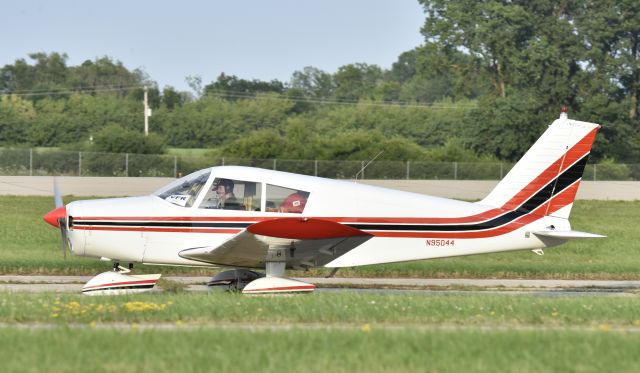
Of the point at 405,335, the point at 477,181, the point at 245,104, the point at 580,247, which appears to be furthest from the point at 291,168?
the point at 245,104

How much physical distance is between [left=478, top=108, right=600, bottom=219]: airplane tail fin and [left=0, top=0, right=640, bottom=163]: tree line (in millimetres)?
35170

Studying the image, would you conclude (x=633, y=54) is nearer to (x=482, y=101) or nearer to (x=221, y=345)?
(x=482, y=101)

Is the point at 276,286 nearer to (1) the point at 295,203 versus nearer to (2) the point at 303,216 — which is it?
(2) the point at 303,216

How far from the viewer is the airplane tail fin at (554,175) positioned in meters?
15.4

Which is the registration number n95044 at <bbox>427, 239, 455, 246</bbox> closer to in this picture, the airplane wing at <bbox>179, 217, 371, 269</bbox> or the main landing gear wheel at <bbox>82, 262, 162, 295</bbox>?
the airplane wing at <bbox>179, 217, 371, 269</bbox>

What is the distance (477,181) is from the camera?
1896 inches

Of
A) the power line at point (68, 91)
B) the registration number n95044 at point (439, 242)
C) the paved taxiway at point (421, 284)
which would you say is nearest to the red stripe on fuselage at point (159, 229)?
the paved taxiway at point (421, 284)

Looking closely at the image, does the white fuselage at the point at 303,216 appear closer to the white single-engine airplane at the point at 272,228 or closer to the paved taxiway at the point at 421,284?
the white single-engine airplane at the point at 272,228

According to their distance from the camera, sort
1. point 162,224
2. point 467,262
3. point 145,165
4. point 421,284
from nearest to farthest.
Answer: point 162,224 < point 421,284 < point 467,262 < point 145,165

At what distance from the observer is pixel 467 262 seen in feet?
68.6

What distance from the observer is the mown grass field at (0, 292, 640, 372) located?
8.17 metres

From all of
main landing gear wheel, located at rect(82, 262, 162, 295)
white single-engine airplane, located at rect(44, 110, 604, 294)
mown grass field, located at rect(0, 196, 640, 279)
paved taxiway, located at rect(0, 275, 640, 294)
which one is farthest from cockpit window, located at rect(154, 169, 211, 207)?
mown grass field, located at rect(0, 196, 640, 279)

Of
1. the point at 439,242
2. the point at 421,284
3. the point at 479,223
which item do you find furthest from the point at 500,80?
the point at 439,242

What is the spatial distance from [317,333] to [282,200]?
200 inches
